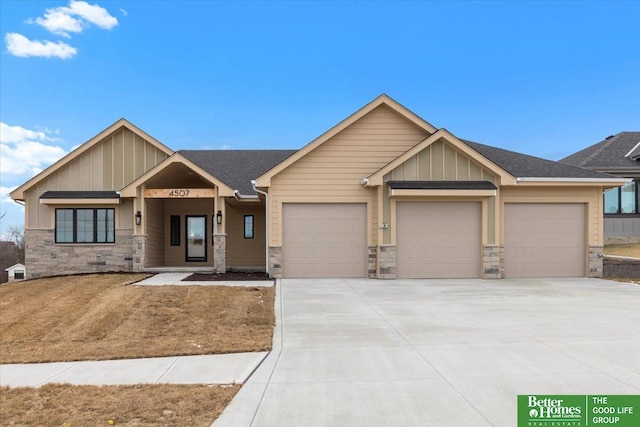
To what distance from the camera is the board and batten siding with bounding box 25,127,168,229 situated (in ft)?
54.4

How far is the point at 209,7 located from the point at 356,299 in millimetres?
14055

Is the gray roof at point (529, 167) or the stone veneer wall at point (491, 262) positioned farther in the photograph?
the gray roof at point (529, 167)

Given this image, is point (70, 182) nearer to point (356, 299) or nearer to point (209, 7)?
point (209, 7)

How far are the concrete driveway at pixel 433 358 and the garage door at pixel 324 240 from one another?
349 centimetres

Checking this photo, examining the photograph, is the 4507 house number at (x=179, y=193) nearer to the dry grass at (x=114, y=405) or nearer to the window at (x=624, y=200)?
the dry grass at (x=114, y=405)

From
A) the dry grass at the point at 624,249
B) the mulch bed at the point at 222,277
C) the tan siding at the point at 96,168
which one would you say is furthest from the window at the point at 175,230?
the dry grass at the point at 624,249

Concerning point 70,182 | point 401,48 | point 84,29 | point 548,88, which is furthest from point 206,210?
point 548,88

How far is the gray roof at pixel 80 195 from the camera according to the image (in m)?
16.0

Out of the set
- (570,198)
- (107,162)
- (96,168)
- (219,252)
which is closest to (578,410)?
(570,198)

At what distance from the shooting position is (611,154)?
24.1 m

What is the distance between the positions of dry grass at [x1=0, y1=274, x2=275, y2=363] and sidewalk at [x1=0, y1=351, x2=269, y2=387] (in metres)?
0.28

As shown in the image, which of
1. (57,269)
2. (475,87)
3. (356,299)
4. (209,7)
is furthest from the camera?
(475,87)

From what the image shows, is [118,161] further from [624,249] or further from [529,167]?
[624,249]

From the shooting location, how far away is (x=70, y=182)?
16.7 meters
